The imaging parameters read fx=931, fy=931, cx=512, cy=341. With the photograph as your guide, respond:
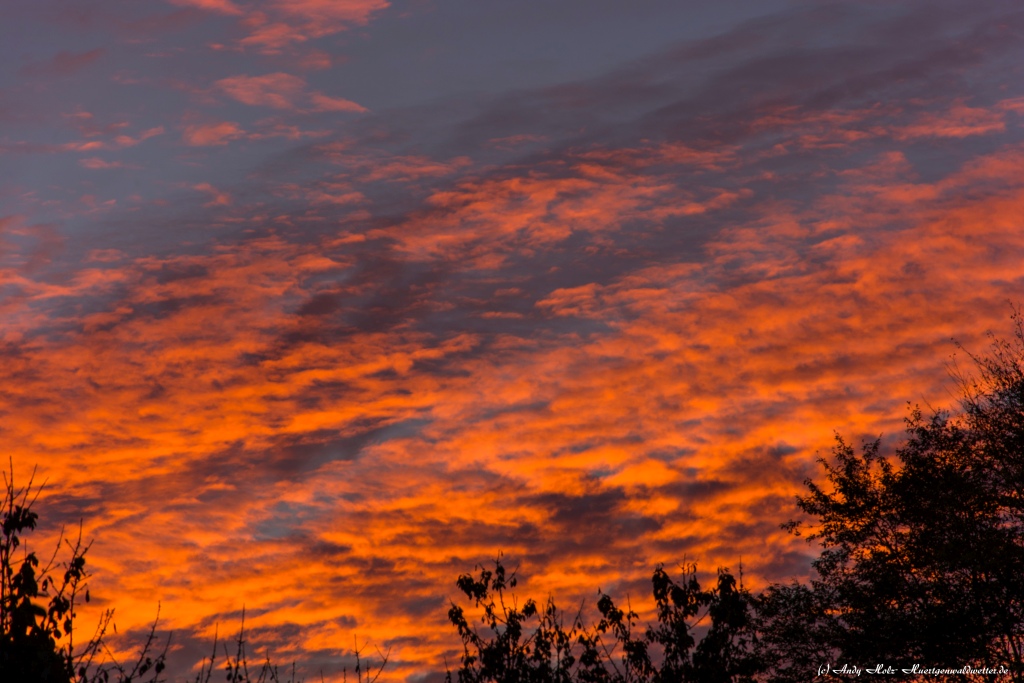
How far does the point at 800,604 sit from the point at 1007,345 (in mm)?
13008

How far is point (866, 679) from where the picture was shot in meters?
35.2

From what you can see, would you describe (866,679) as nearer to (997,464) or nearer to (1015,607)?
(1015,607)

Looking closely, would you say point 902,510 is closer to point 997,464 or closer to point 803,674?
point 997,464

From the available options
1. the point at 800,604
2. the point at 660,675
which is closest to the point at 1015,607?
the point at 800,604

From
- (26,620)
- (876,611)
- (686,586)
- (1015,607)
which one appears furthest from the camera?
(876,611)

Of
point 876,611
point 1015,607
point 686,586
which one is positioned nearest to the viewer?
point 686,586

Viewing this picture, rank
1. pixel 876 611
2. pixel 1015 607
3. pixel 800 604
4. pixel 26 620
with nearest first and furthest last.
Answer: pixel 26 620 < pixel 1015 607 < pixel 876 611 < pixel 800 604

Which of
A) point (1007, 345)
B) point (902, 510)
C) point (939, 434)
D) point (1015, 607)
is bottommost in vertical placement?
point (1015, 607)

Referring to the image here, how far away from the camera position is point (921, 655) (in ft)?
112

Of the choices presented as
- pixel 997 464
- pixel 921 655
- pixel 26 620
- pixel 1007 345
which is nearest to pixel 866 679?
pixel 921 655

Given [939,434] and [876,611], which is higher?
[939,434]

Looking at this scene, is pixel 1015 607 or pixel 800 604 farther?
pixel 800 604

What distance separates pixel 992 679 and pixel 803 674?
6906 mm

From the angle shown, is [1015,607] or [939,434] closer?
[1015,607]
